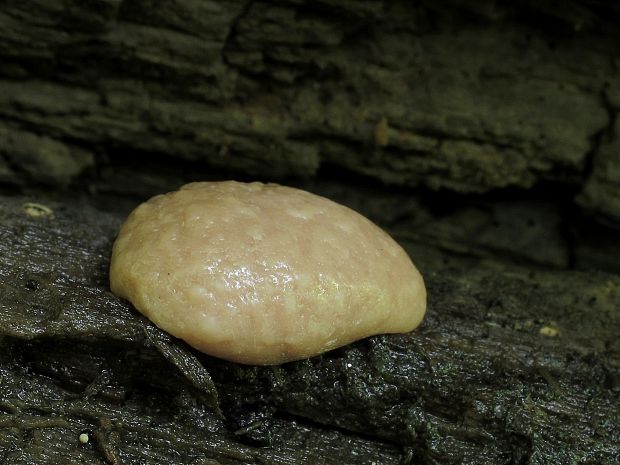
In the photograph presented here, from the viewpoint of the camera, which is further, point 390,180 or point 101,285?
point 390,180

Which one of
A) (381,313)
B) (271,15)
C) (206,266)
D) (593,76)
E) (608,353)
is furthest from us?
(593,76)

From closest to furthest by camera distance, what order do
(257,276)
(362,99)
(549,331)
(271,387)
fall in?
(257,276) → (271,387) → (549,331) → (362,99)

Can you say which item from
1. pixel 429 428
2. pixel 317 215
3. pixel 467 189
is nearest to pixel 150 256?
pixel 317 215

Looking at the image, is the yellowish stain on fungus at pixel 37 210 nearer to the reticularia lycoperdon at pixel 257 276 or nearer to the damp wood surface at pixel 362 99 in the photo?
the reticularia lycoperdon at pixel 257 276

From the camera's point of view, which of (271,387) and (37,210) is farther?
(37,210)

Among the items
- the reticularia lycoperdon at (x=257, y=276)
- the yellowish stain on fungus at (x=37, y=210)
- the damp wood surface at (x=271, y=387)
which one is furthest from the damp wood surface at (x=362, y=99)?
the reticularia lycoperdon at (x=257, y=276)

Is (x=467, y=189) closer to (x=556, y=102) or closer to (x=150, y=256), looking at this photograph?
(x=556, y=102)

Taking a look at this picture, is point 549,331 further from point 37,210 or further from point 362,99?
point 37,210

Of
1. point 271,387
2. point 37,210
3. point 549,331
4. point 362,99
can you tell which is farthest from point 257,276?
point 362,99
